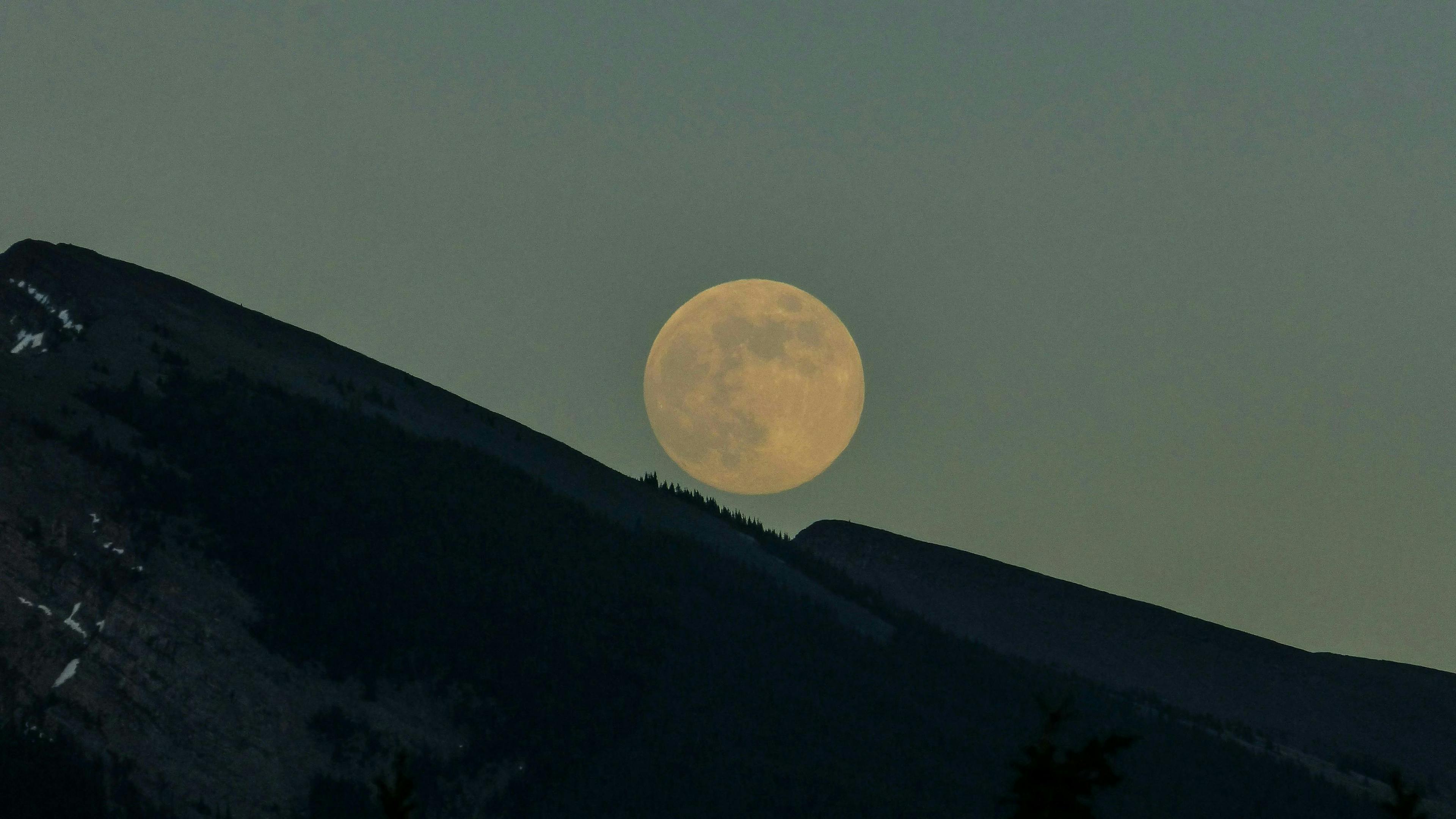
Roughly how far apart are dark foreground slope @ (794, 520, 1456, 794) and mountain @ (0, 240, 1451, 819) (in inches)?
106

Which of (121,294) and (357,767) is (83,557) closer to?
(357,767)

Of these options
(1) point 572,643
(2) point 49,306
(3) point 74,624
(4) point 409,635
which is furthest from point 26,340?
(1) point 572,643

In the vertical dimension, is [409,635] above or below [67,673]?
above

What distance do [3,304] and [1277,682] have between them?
7812cm

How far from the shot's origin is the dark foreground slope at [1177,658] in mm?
109188

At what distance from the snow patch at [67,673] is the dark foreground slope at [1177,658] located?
55.9 metres

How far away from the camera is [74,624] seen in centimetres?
6272

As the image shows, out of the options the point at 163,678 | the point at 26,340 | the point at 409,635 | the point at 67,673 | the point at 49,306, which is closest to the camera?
the point at 67,673

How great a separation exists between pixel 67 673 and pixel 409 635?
15.2 meters

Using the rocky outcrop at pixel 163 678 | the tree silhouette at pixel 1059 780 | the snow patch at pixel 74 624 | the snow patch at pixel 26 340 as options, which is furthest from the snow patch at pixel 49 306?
the tree silhouette at pixel 1059 780

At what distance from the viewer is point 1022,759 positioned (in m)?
83.9

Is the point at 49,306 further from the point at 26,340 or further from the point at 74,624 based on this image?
the point at 74,624

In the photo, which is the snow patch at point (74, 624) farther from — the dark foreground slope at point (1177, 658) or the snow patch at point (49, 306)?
the dark foreground slope at point (1177, 658)

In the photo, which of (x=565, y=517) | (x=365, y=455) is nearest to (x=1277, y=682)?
(x=565, y=517)
